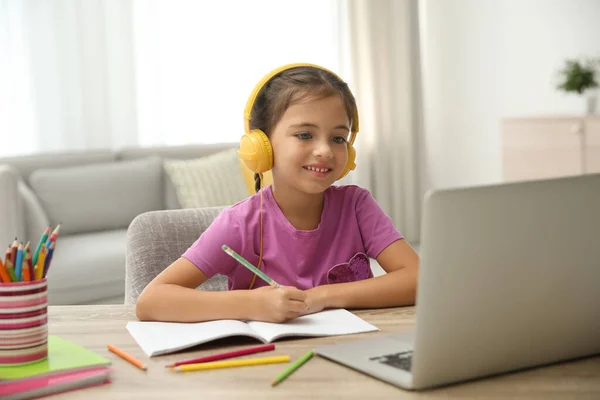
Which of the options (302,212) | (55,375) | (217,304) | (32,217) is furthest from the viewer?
(32,217)

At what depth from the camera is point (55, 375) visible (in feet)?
3.08

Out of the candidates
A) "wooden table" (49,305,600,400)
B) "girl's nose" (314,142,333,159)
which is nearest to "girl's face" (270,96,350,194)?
"girl's nose" (314,142,333,159)

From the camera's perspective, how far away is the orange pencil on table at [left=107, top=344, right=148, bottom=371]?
3.24ft

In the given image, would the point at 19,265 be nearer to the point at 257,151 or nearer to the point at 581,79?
the point at 257,151

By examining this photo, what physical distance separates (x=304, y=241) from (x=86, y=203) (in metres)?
2.91

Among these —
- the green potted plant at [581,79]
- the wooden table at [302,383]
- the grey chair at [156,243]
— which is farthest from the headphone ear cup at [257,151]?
the green potted plant at [581,79]

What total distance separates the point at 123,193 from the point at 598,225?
143 inches

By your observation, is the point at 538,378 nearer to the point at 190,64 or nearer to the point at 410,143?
the point at 190,64

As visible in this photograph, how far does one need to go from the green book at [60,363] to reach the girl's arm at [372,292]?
362 millimetres

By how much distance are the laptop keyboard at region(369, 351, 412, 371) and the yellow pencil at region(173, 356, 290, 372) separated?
11 cm

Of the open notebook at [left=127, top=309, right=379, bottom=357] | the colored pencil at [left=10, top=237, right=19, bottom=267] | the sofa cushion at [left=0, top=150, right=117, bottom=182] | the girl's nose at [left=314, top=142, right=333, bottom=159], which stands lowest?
the open notebook at [left=127, top=309, right=379, bottom=357]

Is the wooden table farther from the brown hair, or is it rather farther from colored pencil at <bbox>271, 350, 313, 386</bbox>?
the brown hair

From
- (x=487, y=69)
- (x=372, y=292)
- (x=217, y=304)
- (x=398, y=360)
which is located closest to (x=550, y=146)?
(x=487, y=69)

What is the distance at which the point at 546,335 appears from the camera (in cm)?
90
